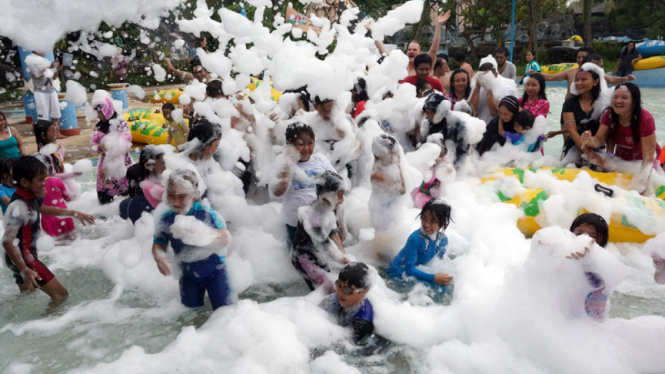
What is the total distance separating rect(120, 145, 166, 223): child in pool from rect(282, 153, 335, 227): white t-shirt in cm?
104

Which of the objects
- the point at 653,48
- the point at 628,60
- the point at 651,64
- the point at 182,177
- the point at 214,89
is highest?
the point at 214,89

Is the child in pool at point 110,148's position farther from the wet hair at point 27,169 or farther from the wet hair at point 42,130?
the wet hair at point 27,169

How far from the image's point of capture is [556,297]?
2.72 m

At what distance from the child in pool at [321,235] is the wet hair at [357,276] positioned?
1.29 feet

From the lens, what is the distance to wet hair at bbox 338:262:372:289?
2.69 m

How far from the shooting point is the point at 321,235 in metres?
3.15

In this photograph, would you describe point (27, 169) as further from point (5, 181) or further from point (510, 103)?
point (510, 103)

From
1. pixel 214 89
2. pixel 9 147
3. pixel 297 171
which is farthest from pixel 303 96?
pixel 9 147

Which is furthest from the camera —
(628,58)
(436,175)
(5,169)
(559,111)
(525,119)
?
(628,58)

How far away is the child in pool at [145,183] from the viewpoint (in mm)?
3795

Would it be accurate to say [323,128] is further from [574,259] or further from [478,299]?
[574,259]

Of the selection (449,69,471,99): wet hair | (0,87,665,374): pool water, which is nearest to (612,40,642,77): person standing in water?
(449,69,471,99): wet hair

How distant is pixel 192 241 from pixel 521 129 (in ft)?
11.2

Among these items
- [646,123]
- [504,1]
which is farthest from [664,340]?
[504,1]
